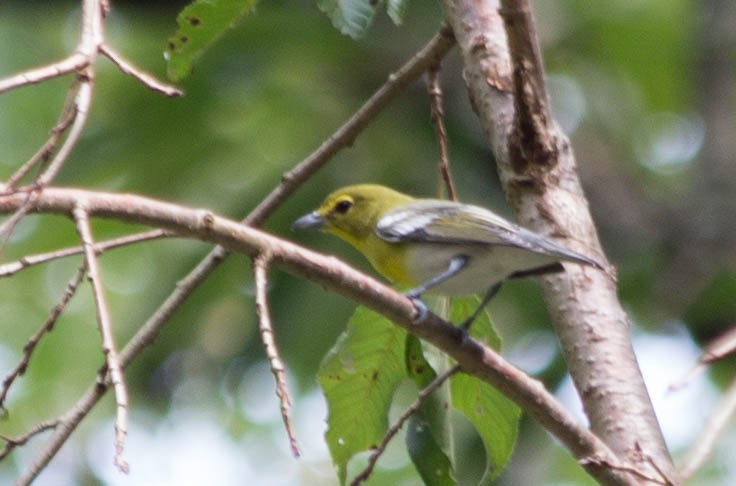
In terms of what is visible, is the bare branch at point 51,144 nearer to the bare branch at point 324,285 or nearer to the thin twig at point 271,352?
the bare branch at point 324,285

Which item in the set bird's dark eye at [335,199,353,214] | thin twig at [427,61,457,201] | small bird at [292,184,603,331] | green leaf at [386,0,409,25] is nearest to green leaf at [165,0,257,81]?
green leaf at [386,0,409,25]

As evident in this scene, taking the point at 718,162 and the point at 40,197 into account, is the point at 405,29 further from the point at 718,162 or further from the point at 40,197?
the point at 40,197

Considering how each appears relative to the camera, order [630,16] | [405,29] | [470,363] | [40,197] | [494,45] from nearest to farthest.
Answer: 1. [40,197]
2. [470,363]
3. [494,45]
4. [405,29]
5. [630,16]

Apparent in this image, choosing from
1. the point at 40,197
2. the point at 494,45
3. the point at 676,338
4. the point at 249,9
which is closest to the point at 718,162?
the point at 676,338

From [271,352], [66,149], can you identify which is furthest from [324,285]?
[66,149]

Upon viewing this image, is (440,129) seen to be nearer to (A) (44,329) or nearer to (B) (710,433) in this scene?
(A) (44,329)

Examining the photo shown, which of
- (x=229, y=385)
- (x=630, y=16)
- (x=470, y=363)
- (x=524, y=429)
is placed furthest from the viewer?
(x=630, y=16)

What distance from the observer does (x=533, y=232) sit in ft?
11.5

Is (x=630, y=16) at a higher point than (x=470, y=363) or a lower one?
higher

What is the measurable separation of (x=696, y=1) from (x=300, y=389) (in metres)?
4.12

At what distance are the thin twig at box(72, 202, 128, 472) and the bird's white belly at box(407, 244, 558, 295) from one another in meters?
1.56

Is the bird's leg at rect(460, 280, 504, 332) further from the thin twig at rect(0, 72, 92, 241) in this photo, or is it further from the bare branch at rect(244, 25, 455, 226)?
the thin twig at rect(0, 72, 92, 241)

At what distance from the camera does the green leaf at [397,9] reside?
3412 millimetres

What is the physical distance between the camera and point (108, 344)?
6.83 ft
